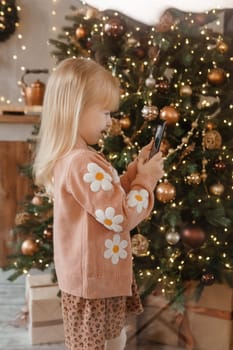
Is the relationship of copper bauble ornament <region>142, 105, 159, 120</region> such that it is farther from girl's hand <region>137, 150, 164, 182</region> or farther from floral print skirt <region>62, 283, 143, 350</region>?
floral print skirt <region>62, 283, 143, 350</region>

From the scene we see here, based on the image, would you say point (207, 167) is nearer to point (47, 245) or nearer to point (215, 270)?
point (215, 270)

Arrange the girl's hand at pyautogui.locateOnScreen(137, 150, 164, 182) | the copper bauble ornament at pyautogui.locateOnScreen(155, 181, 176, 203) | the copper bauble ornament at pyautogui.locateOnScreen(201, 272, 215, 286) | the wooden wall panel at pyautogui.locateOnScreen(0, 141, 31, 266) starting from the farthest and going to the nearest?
1. the wooden wall panel at pyautogui.locateOnScreen(0, 141, 31, 266)
2. the copper bauble ornament at pyautogui.locateOnScreen(201, 272, 215, 286)
3. the copper bauble ornament at pyautogui.locateOnScreen(155, 181, 176, 203)
4. the girl's hand at pyautogui.locateOnScreen(137, 150, 164, 182)

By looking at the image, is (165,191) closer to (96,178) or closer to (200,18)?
(96,178)

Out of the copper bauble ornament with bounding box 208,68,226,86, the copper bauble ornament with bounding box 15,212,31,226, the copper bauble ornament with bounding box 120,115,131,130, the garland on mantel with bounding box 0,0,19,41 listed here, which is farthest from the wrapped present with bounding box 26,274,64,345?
the garland on mantel with bounding box 0,0,19,41

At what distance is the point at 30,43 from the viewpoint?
2488 millimetres

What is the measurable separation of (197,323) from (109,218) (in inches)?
39.4

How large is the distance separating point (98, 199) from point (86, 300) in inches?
11.4

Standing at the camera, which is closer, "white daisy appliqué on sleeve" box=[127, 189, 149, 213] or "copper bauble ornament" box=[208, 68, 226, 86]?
"white daisy appliqué on sleeve" box=[127, 189, 149, 213]

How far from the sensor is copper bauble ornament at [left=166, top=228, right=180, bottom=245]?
1.59 metres

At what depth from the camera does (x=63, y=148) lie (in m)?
1.05

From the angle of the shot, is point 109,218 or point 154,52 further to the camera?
point 154,52

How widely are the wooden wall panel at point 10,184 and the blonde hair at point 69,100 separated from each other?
152 cm

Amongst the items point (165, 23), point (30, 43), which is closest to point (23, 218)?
point (165, 23)

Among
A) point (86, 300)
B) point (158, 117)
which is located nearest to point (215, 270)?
point (158, 117)
